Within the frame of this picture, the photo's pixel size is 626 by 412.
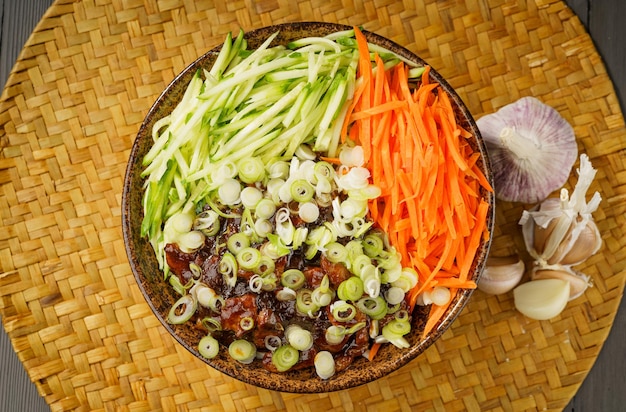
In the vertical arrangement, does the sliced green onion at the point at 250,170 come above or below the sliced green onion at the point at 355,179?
above

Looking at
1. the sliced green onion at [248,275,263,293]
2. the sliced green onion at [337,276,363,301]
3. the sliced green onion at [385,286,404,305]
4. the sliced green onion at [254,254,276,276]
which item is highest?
the sliced green onion at [254,254,276,276]

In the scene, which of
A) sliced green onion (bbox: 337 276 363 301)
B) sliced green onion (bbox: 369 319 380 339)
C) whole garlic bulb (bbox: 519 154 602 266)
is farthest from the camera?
whole garlic bulb (bbox: 519 154 602 266)

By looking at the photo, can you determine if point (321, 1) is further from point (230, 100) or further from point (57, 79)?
point (57, 79)

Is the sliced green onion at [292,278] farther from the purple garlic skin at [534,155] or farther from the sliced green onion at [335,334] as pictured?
the purple garlic skin at [534,155]

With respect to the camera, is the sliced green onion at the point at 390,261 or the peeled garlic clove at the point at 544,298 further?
the peeled garlic clove at the point at 544,298

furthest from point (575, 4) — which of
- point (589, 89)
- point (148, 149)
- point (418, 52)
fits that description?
point (148, 149)

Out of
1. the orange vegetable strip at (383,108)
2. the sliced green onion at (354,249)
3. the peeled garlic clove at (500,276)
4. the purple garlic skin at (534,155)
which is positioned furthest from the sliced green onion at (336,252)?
the purple garlic skin at (534,155)

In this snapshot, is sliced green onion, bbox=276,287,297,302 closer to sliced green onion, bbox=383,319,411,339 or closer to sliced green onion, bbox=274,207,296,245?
sliced green onion, bbox=274,207,296,245

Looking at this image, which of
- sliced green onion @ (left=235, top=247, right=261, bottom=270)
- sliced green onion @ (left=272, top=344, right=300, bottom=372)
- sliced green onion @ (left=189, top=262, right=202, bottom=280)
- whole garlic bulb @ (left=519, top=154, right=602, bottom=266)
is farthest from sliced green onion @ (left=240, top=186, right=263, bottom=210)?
whole garlic bulb @ (left=519, top=154, right=602, bottom=266)
